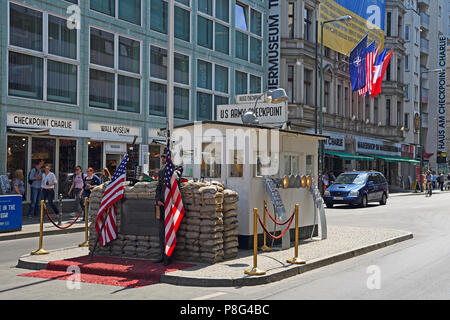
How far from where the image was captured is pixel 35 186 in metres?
18.2

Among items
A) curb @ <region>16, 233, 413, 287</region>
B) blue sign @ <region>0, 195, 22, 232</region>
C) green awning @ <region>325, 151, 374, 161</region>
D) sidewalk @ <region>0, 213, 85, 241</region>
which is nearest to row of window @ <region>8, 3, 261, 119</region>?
sidewalk @ <region>0, 213, 85, 241</region>

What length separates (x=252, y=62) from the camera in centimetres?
3250

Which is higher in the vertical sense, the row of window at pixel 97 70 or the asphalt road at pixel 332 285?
the row of window at pixel 97 70

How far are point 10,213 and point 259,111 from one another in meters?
7.14

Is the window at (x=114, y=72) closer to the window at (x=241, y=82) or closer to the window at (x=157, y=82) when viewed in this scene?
the window at (x=157, y=82)

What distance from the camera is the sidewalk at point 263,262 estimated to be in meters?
8.09

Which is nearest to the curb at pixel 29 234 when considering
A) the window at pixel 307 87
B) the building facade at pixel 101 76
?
the building facade at pixel 101 76

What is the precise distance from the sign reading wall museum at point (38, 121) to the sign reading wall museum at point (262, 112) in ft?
26.7

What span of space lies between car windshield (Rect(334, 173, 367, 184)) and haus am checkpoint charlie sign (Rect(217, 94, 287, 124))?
1377cm

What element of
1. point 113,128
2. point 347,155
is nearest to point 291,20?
point 347,155

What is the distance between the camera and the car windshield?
87.3 ft

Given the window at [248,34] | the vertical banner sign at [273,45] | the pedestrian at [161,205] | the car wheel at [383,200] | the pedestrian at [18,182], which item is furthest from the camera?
the vertical banner sign at [273,45]
